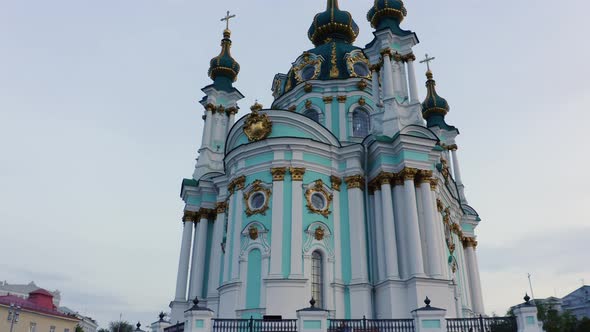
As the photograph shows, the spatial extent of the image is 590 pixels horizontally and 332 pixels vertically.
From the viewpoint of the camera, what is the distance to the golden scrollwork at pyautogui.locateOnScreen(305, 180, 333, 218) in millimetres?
16438

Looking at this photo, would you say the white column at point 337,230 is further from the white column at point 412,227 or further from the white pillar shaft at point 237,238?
the white pillar shaft at point 237,238

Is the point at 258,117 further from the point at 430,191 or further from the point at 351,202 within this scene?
the point at 430,191

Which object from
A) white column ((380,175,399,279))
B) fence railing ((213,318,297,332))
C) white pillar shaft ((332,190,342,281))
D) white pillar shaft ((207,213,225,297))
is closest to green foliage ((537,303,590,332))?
white column ((380,175,399,279))

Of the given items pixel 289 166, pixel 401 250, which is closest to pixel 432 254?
pixel 401 250

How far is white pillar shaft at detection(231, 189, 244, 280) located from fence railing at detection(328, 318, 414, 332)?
13.1ft

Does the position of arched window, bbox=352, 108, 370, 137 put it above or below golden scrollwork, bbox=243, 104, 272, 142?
above

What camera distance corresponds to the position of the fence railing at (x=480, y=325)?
1173cm

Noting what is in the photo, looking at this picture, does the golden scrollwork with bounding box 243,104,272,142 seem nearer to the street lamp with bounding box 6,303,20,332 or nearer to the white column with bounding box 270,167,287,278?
the white column with bounding box 270,167,287,278

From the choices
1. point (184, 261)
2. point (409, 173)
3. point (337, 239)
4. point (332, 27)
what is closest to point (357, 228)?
point (337, 239)

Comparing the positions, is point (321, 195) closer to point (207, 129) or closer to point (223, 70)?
point (207, 129)

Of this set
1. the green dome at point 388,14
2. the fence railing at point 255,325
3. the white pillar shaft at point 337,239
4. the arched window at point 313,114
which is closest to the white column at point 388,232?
the white pillar shaft at point 337,239

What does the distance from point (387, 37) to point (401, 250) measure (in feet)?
25.6

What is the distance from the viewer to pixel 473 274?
78.3 feet

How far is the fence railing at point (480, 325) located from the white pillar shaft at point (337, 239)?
4.72m
